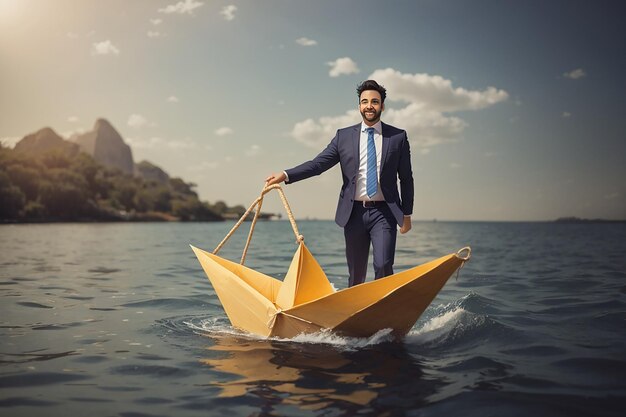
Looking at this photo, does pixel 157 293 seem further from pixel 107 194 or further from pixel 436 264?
pixel 107 194

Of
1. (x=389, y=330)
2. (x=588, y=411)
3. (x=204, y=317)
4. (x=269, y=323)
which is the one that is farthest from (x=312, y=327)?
(x=204, y=317)

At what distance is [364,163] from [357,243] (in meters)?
0.88

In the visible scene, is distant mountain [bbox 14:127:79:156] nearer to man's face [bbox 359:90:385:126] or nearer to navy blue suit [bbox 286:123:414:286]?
navy blue suit [bbox 286:123:414:286]

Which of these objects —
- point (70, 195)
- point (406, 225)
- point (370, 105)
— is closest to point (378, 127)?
point (370, 105)

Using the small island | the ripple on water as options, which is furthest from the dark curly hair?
the small island

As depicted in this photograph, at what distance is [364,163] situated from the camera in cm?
546

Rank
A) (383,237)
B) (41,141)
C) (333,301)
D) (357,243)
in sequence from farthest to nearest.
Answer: (41,141)
(357,243)
(383,237)
(333,301)

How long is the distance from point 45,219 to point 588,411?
275ft

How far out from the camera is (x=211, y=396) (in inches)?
155

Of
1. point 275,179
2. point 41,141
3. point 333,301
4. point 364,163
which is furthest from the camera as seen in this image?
point 41,141

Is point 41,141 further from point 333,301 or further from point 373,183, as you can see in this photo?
point 333,301

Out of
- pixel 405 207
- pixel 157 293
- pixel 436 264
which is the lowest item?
pixel 157 293

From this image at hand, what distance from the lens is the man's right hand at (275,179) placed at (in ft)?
18.9

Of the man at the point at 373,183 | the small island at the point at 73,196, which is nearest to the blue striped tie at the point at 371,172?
the man at the point at 373,183
